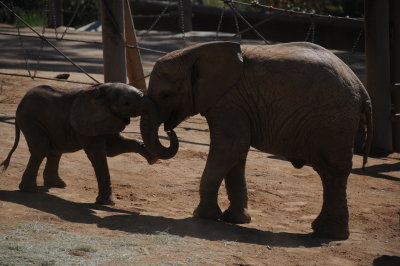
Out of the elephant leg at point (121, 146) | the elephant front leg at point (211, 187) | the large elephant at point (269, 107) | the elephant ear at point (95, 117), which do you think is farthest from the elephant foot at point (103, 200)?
the elephant front leg at point (211, 187)

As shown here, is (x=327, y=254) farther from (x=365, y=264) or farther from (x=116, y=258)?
(x=116, y=258)

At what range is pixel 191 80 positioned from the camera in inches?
308

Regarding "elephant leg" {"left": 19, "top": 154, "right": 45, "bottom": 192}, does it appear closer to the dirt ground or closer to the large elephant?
→ the dirt ground

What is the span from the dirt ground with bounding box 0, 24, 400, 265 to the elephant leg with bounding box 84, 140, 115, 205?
5.6 inches

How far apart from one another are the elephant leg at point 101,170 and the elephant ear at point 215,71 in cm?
112

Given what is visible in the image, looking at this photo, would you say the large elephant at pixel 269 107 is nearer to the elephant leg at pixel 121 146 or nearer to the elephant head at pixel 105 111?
the elephant head at pixel 105 111

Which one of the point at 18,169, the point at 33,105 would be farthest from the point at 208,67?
A: the point at 18,169

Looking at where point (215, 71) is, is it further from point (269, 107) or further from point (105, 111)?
point (105, 111)

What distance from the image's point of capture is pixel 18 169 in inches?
360

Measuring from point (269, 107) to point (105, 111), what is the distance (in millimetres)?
1648

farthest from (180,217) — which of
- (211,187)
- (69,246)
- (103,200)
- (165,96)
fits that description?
(69,246)

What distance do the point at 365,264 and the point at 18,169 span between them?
4239 mm

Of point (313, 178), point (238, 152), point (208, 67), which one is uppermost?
point (208, 67)

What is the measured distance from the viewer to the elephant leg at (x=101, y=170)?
8117 millimetres
